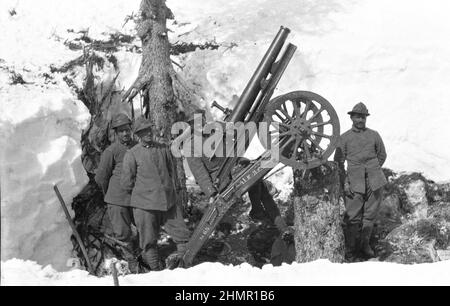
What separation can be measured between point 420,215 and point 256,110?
3.05 m

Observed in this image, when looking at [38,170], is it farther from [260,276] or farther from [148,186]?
[260,276]

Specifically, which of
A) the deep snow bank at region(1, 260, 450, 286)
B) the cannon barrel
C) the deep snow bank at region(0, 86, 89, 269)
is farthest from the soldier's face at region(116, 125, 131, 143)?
the deep snow bank at region(1, 260, 450, 286)

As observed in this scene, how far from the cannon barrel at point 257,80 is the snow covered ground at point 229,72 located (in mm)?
2086

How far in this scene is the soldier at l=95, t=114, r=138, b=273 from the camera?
8414 millimetres

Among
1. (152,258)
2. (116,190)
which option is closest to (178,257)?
(152,258)

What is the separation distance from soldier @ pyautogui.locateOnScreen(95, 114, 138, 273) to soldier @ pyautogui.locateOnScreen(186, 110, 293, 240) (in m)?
0.89

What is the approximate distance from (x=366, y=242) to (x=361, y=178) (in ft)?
2.87

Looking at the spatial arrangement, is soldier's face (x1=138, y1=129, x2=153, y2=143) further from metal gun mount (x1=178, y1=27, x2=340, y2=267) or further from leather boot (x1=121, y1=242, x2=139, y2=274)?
leather boot (x1=121, y1=242, x2=139, y2=274)

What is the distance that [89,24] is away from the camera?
1218 centimetres

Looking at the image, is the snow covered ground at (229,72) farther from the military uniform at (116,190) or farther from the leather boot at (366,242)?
the leather boot at (366,242)

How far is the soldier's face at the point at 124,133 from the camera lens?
848cm

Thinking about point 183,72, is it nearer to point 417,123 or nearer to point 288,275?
point 417,123

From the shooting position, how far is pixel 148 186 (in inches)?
317

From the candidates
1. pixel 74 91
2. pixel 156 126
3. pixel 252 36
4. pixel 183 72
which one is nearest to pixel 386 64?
pixel 252 36
